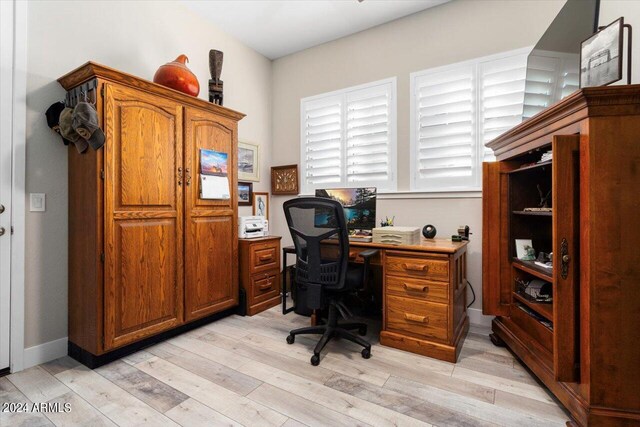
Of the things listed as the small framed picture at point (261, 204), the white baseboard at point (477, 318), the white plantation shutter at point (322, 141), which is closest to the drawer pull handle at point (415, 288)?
the white baseboard at point (477, 318)

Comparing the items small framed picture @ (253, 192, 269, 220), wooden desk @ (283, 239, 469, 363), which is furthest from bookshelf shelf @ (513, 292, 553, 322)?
small framed picture @ (253, 192, 269, 220)

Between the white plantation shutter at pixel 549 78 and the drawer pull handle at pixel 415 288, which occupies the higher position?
the white plantation shutter at pixel 549 78

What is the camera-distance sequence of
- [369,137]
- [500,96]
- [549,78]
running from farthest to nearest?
[369,137] → [500,96] → [549,78]

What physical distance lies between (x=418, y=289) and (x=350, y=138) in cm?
190

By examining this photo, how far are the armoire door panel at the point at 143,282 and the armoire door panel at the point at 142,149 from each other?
183mm

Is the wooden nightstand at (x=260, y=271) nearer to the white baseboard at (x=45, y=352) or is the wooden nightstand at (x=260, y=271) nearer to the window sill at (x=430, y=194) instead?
the window sill at (x=430, y=194)

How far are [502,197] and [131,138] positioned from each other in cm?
272

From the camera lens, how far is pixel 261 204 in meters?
3.72

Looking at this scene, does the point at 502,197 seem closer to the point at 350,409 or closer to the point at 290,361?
the point at 350,409

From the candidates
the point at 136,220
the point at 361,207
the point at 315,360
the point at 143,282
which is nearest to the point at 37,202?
the point at 136,220

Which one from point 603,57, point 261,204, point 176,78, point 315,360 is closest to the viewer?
point 603,57

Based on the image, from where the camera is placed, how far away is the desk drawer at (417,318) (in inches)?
80.5

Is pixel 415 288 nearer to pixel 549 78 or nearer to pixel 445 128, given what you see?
pixel 445 128

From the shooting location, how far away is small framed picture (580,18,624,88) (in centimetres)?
141
